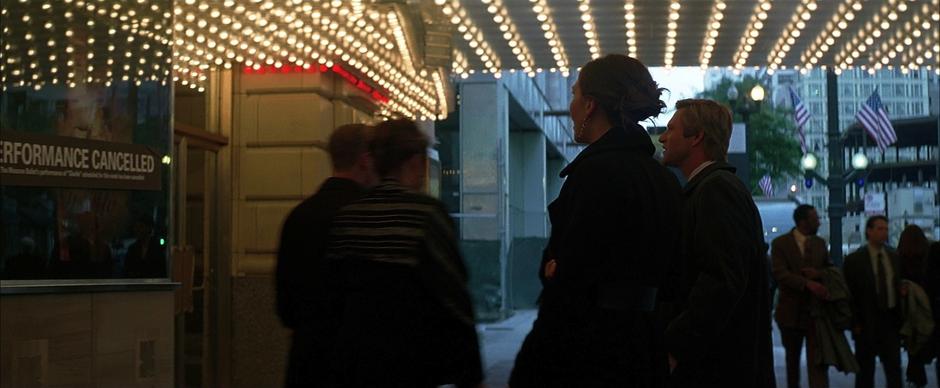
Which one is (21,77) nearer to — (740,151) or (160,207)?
(160,207)

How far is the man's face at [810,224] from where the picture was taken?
11891 millimetres

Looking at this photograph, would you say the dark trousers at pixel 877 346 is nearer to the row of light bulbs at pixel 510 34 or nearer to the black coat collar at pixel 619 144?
the row of light bulbs at pixel 510 34

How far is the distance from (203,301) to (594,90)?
31.9 ft

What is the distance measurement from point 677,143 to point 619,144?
4.36 ft

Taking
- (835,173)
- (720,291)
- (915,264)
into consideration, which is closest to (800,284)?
(915,264)

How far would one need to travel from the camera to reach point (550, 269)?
365cm

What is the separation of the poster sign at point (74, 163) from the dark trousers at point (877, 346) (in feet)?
20.7

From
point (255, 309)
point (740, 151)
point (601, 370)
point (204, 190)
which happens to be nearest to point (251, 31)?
point (204, 190)

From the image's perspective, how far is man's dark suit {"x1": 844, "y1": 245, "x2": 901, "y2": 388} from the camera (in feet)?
38.2

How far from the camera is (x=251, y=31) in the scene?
11.9 metres

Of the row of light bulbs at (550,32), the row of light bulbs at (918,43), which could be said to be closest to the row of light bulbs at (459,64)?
the row of light bulbs at (550,32)

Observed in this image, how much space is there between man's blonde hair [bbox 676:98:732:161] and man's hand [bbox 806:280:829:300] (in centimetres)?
682

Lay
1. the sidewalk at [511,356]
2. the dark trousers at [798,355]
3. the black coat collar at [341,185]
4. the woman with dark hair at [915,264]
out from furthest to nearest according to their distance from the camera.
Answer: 1. the sidewalk at [511,356]
2. the woman with dark hair at [915,264]
3. the dark trousers at [798,355]
4. the black coat collar at [341,185]

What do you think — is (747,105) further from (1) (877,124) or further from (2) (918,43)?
(2) (918,43)
